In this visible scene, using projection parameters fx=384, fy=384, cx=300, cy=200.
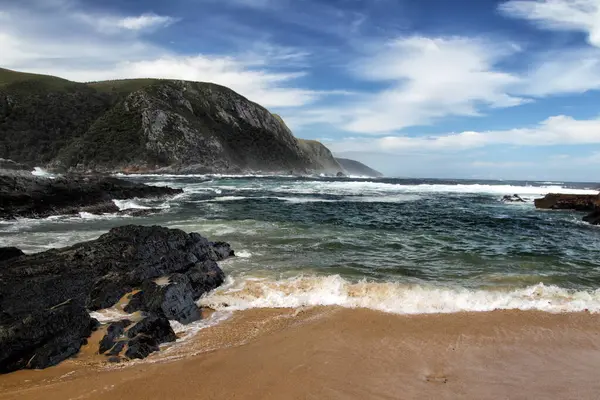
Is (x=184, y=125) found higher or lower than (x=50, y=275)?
higher

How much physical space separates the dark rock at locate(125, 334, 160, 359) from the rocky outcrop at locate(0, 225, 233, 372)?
15 mm

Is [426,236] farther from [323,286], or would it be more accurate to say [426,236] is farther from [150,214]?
[150,214]

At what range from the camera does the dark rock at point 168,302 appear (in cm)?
711

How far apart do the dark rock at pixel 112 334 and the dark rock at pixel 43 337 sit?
31cm

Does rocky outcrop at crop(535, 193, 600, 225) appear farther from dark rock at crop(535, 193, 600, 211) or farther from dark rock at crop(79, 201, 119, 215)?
dark rock at crop(79, 201, 119, 215)

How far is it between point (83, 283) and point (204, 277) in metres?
2.47

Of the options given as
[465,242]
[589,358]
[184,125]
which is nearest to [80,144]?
[184,125]

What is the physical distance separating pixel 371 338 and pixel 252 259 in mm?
6255

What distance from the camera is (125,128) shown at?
10806 centimetres

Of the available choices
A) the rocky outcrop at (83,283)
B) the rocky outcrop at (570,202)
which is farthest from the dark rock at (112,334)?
the rocky outcrop at (570,202)

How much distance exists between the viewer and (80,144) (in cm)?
10181

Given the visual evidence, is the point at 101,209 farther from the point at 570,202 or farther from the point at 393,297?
the point at 570,202

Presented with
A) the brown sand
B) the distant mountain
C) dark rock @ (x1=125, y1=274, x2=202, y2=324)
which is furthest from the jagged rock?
the distant mountain

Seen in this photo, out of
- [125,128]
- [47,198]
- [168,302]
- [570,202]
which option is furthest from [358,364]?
[125,128]
